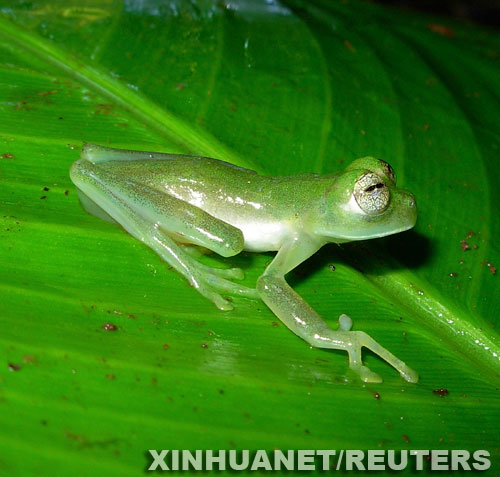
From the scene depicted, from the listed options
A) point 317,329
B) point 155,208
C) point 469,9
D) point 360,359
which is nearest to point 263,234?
point 155,208

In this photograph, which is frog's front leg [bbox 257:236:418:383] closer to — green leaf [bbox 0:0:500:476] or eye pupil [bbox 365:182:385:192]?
green leaf [bbox 0:0:500:476]

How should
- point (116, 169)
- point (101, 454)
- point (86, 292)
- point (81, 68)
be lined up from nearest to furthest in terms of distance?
point (101, 454), point (86, 292), point (116, 169), point (81, 68)

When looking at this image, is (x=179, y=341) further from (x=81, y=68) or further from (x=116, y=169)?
(x=81, y=68)

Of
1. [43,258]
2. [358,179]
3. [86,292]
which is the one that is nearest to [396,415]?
[358,179]

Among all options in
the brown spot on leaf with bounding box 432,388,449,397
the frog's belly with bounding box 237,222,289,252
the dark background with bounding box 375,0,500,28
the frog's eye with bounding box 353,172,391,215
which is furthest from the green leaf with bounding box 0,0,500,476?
the dark background with bounding box 375,0,500,28

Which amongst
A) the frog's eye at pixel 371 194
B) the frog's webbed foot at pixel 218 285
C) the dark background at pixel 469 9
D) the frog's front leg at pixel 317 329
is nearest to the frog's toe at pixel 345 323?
the frog's front leg at pixel 317 329

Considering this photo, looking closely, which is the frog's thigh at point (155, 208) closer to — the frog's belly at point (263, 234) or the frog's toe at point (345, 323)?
the frog's belly at point (263, 234)

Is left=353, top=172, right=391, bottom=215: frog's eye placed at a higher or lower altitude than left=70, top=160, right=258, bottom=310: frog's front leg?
higher
